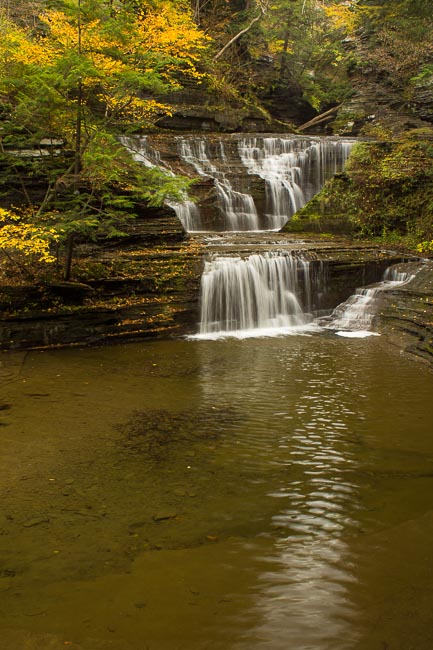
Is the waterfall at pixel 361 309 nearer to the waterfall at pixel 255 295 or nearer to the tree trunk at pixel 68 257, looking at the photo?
the waterfall at pixel 255 295

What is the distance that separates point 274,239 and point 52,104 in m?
7.60

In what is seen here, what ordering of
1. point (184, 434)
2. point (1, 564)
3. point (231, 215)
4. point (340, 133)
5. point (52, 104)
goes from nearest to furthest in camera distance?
point (1, 564)
point (184, 434)
point (52, 104)
point (231, 215)
point (340, 133)

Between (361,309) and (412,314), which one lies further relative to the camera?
(361,309)

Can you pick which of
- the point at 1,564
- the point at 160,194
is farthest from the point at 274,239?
the point at 1,564

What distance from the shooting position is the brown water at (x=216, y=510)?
3.23 meters

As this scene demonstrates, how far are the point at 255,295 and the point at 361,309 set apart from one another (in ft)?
9.30

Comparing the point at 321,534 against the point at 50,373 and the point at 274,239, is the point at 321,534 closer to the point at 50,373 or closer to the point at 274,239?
the point at 50,373

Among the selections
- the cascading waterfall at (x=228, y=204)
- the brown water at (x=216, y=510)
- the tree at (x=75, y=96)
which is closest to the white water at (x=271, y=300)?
the tree at (x=75, y=96)

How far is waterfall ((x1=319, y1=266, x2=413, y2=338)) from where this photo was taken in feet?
42.3

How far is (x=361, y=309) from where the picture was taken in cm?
1346

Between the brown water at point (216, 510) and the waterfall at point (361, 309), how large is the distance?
385 cm

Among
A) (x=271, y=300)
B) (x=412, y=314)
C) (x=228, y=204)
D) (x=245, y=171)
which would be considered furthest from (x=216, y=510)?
(x=245, y=171)

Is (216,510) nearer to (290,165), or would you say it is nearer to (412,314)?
(412,314)

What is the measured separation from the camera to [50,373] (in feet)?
29.7
